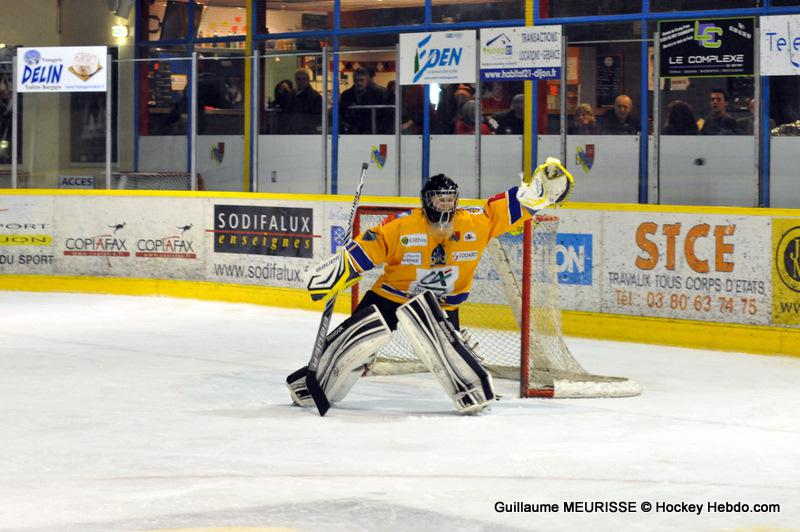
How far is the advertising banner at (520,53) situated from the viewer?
12.4 meters

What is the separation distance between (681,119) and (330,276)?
5.22m

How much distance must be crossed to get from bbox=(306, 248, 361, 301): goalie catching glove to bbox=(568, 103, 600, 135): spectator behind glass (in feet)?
16.8

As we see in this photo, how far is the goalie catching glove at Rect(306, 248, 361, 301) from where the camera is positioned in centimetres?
756

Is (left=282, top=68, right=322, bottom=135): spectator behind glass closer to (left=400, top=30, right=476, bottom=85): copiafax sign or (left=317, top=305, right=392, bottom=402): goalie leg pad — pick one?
(left=400, top=30, right=476, bottom=85): copiafax sign

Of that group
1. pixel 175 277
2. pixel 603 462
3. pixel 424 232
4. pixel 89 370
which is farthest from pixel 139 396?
pixel 175 277

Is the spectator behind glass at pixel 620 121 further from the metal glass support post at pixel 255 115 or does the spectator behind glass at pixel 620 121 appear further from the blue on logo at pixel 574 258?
the metal glass support post at pixel 255 115

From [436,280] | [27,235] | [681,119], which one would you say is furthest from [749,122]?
[27,235]

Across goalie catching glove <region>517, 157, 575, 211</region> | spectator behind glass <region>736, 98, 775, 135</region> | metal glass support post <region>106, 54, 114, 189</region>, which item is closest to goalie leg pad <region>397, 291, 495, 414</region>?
goalie catching glove <region>517, 157, 575, 211</region>

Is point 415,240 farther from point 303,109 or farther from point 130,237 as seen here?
point 130,237

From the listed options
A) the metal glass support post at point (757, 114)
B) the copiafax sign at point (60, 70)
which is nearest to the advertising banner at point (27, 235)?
the copiafax sign at point (60, 70)

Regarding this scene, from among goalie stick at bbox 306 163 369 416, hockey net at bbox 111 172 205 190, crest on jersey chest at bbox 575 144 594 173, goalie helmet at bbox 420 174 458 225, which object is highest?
crest on jersey chest at bbox 575 144 594 173

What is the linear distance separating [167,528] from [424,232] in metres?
3.05

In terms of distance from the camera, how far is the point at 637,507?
17.5 feet

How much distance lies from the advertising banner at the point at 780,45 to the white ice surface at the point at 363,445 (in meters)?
2.52
